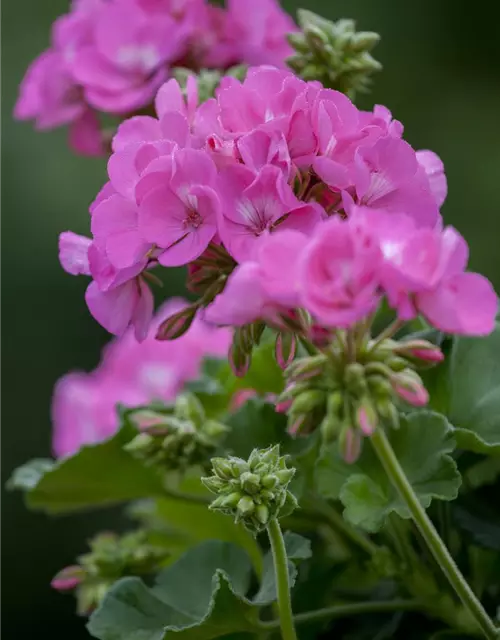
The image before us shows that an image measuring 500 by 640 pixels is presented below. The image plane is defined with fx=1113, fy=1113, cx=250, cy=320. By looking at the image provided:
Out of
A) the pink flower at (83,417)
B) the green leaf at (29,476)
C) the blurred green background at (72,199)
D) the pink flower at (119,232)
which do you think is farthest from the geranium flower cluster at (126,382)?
the blurred green background at (72,199)

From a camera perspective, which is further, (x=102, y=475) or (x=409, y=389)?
(x=102, y=475)

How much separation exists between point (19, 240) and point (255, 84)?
198 centimetres

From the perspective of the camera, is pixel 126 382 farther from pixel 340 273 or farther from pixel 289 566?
pixel 340 273

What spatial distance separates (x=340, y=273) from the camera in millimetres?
481

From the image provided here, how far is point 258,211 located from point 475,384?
24 centimetres

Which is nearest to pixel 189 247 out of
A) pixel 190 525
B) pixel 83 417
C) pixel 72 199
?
pixel 190 525

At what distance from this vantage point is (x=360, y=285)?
48 centimetres

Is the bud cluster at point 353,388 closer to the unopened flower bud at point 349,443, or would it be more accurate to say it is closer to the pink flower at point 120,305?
the unopened flower bud at point 349,443

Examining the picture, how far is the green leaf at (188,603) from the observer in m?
0.64

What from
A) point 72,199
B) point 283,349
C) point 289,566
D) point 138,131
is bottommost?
point 72,199

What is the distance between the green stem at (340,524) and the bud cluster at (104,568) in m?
0.13

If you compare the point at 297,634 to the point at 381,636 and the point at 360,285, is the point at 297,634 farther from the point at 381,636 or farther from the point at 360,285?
the point at 360,285

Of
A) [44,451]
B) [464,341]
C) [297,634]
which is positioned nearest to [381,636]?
[297,634]

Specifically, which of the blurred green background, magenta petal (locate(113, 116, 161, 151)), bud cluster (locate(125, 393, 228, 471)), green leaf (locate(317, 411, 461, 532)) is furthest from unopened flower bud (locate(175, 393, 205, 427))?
the blurred green background
